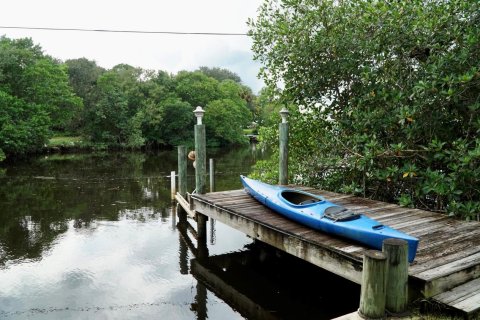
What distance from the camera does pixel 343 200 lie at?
717 centimetres

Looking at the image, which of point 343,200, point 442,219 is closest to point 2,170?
point 343,200

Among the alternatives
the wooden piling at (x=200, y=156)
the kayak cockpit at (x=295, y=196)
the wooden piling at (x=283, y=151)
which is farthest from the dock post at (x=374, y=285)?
the wooden piling at (x=283, y=151)

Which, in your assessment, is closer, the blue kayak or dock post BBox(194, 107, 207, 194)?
the blue kayak

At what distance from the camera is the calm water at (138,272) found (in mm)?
5863

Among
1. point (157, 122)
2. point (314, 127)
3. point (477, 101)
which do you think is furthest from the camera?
point (157, 122)

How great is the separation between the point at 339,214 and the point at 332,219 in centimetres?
13

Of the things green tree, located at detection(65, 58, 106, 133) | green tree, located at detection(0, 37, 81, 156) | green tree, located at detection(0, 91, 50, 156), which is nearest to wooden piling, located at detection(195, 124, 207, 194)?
green tree, located at detection(0, 91, 50, 156)

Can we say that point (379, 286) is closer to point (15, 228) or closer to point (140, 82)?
point (15, 228)

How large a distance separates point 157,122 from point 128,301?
3267cm

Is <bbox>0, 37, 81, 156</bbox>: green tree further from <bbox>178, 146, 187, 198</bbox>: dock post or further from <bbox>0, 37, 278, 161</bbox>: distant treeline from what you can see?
<bbox>178, 146, 187, 198</bbox>: dock post

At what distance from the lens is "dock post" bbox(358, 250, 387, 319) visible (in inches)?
133

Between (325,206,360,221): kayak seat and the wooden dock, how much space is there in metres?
0.27

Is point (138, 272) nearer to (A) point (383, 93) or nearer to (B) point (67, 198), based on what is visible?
(A) point (383, 93)

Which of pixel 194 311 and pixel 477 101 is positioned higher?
pixel 477 101
